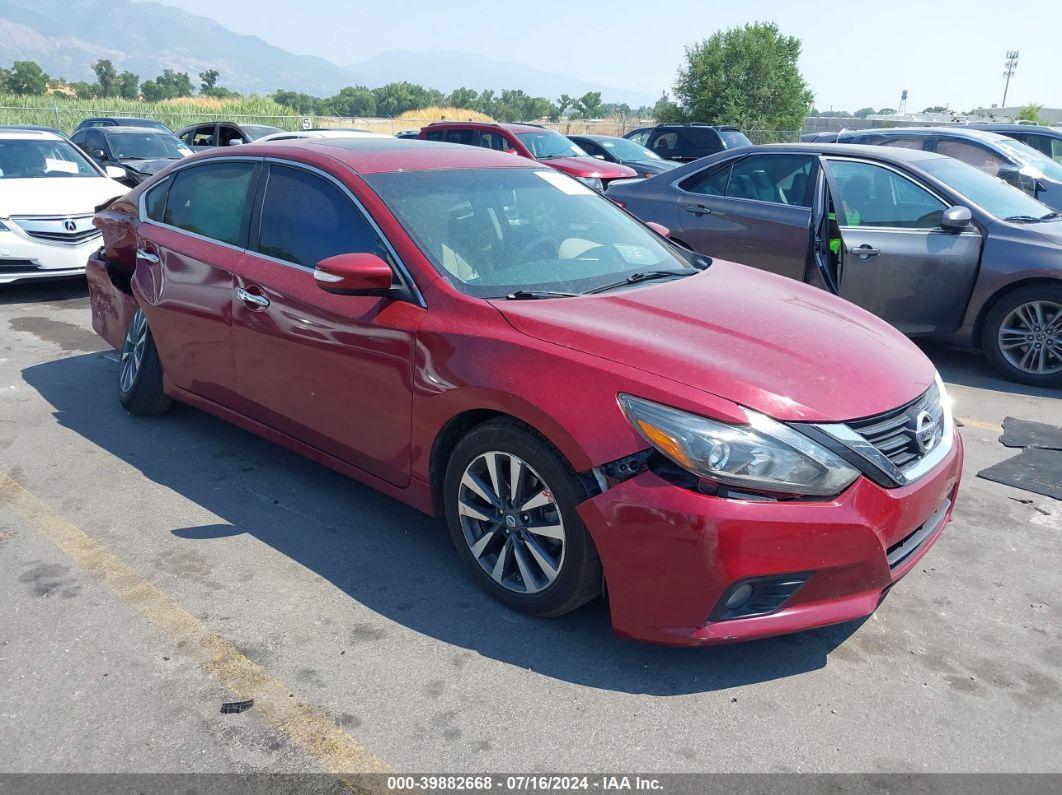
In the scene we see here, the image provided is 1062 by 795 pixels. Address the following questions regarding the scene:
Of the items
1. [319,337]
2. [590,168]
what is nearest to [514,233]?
[319,337]

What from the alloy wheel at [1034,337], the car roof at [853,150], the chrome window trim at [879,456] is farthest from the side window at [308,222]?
the alloy wheel at [1034,337]

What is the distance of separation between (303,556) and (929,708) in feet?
8.09

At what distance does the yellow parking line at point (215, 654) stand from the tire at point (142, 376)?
1137 millimetres

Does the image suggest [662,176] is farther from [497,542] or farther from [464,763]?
[464,763]

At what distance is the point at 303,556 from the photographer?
12.2ft

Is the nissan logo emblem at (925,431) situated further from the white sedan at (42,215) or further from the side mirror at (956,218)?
the white sedan at (42,215)

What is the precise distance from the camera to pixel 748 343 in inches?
123

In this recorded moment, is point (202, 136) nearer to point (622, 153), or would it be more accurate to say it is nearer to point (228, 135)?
point (228, 135)

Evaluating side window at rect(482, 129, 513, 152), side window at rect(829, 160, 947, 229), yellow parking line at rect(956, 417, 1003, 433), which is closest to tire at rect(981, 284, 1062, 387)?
side window at rect(829, 160, 947, 229)

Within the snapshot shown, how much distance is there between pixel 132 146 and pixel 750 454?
602 inches

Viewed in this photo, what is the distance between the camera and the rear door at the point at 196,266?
14.2 feet

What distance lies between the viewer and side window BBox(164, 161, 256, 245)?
14.3 ft

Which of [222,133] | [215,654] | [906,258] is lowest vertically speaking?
[215,654]

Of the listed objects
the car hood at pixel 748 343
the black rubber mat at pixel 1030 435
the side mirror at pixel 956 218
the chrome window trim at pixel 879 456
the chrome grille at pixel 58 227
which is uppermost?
the side mirror at pixel 956 218
